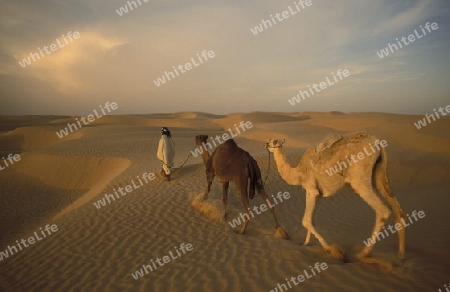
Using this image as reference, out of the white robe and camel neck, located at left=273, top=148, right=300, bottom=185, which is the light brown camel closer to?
camel neck, located at left=273, top=148, right=300, bottom=185

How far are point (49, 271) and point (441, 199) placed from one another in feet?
38.8

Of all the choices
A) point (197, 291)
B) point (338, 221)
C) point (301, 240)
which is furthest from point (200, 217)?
point (338, 221)

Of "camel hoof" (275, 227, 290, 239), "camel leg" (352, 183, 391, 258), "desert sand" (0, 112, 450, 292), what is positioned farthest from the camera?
"camel hoof" (275, 227, 290, 239)

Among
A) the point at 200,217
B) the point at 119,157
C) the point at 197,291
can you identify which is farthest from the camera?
the point at 119,157

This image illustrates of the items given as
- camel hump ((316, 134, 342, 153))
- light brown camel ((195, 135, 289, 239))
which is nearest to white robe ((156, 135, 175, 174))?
light brown camel ((195, 135, 289, 239))

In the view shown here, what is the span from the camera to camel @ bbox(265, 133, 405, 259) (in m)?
4.40

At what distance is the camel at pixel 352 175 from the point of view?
4.40 meters

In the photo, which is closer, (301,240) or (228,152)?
(301,240)

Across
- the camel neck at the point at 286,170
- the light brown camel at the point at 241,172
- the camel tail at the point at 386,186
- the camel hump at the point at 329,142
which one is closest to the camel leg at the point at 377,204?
the camel tail at the point at 386,186

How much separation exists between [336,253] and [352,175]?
1469 millimetres

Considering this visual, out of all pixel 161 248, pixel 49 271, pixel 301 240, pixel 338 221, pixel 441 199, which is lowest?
pixel 441 199

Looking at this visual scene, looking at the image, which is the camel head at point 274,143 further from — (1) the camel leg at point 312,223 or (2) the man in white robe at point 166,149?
(2) the man in white robe at point 166,149

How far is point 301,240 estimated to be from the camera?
6.13 metres

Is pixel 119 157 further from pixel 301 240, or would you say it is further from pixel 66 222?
pixel 301 240
